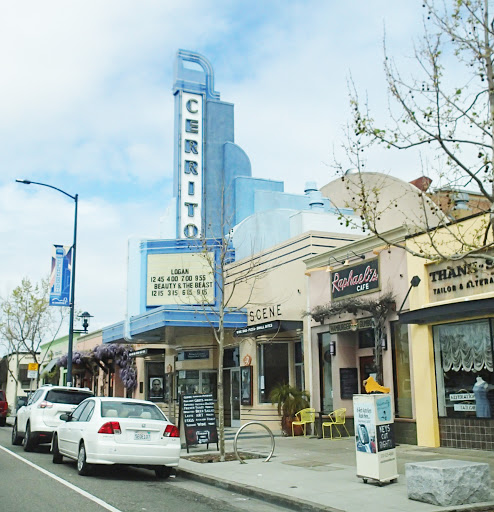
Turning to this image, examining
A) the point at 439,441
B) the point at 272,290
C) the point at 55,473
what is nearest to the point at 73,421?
the point at 55,473

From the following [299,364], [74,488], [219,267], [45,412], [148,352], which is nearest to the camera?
[74,488]

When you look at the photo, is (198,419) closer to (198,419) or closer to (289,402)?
(198,419)

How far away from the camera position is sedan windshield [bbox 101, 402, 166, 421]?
12.4 m

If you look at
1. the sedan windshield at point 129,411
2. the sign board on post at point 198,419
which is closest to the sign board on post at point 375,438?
the sedan windshield at point 129,411

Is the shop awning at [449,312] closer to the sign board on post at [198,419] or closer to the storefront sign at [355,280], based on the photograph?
the storefront sign at [355,280]

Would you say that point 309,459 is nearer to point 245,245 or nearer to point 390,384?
point 390,384

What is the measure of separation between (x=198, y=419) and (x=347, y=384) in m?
5.13

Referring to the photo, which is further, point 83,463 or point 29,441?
point 29,441

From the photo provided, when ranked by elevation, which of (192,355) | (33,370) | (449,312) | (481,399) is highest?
(449,312)

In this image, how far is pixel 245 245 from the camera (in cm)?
2633

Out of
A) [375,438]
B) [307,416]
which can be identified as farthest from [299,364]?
[375,438]

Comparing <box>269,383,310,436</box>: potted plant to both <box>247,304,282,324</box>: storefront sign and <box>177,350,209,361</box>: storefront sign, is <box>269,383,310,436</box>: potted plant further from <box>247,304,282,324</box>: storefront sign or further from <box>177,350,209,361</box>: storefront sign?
<box>177,350,209,361</box>: storefront sign

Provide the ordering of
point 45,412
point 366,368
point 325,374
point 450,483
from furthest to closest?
point 325,374 → point 366,368 → point 45,412 → point 450,483

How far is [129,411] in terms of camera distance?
1260cm
